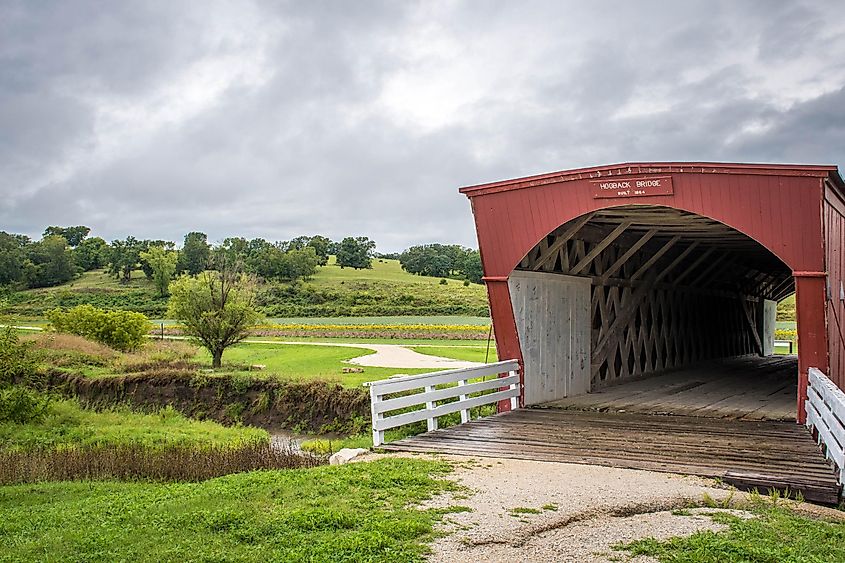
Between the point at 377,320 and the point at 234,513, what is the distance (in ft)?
155

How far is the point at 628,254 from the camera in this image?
15078 millimetres

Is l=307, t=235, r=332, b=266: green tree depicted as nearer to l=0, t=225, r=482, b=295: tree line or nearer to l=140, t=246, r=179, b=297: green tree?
l=0, t=225, r=482, b=295: tree line

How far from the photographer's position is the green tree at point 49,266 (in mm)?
83375

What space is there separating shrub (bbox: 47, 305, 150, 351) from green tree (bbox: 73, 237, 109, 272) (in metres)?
62.8

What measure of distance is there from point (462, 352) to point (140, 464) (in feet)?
60.5

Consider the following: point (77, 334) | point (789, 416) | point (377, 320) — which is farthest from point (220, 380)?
point (377, 320)

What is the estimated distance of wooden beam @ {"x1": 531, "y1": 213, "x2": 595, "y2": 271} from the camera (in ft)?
42.4

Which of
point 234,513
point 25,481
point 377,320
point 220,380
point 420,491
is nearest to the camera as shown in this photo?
point 234,513

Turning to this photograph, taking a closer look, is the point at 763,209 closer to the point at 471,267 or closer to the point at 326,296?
the point at 326,296

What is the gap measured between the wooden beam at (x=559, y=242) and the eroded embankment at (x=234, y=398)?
6.05m

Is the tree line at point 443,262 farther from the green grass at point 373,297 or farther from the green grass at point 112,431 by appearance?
the green grass at point 112,431

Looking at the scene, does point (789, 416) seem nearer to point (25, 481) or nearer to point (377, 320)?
point (25, 481)

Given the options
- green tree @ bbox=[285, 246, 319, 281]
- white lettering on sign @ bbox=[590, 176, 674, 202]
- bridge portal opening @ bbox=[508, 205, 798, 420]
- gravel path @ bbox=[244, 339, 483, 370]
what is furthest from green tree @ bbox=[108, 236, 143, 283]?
white lettering on sign @ bbox=[590, 176, 674, 202]

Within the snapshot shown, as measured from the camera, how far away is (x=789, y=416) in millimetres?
11742
